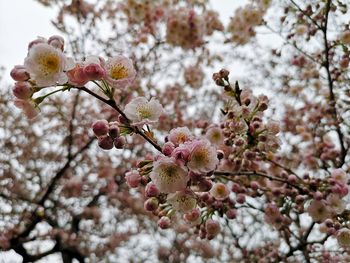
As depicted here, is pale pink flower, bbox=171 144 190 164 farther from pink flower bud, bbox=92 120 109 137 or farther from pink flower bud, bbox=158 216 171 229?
pink flower bud, bbox=158 216 171 229

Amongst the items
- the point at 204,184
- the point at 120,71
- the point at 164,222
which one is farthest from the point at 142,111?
the point at 164,222

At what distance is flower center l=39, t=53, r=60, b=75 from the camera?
4.93 ft

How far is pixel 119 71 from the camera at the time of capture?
1.66m

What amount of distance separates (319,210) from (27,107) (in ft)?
5.14

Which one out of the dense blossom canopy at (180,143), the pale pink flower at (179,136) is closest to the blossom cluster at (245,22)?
the dense blossom canopy at (180,143)

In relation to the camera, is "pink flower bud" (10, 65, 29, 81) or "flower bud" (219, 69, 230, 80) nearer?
"pink flower bud" (10, 65, 29, 81)

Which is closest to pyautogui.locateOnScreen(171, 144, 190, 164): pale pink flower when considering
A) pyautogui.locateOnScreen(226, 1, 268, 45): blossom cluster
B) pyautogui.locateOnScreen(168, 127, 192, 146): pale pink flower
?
pyautogui.locateOnScreen(168, 127, 192, 146): pale pink flower

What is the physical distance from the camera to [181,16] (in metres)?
5.16

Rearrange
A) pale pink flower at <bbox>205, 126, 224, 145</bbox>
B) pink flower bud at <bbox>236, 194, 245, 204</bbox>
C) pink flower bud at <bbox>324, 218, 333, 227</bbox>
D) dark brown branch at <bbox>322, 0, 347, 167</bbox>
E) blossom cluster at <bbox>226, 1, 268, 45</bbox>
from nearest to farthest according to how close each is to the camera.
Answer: pink flower bud at <bbox>324, 218, 333, 227</bbox>
pale pink flower at <bbox>205, 126, 224, 145</bbox>
pink flower bud at <bbox>236, 194, 245, 204</bbox>
dark brown branch at <bbox>322, 0, 347, 167</bbox>
blossom cluster at <bbox>226, 1, 268, 45</bbox>

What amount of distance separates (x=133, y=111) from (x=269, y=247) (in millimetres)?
3578

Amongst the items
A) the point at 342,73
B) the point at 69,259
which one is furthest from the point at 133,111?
the point at 69,259

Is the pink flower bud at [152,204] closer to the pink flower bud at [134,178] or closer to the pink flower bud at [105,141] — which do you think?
the pink flower bud at [134,178]

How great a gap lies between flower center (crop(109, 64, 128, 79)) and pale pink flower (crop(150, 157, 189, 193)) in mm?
403

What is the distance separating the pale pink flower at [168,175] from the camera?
144 centimetres
